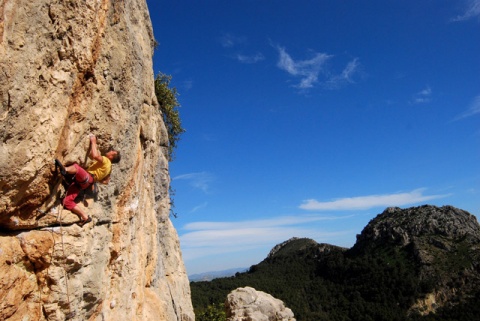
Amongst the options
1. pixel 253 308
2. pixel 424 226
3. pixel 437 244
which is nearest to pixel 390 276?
pixel 437 244

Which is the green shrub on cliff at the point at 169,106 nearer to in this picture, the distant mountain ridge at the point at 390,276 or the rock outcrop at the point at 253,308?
the rock outcrop at the point at 253,308

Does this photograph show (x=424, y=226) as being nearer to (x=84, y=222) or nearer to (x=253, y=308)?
(x=253, y=308)

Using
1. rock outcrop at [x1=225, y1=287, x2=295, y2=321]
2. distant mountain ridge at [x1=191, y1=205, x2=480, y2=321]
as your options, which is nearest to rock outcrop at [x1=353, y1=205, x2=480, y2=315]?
distant mountain ridge at [x1=191, y1=205, x2=480, y2=321]

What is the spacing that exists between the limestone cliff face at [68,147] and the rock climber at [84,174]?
188mm

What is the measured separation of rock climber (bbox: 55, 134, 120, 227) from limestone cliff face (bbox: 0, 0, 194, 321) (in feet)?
0.62

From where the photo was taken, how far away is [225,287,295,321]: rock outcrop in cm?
2934

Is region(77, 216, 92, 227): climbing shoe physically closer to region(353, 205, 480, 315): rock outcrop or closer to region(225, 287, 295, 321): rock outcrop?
region(225, 287, 295, 321): rock outcrop

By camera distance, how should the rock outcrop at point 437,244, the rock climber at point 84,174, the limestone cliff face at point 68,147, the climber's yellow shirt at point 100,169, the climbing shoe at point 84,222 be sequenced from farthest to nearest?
the rock outcrop at point 437,244 → the climber's yellow shirt at point 100,169 → the climbing shoe at point 84,222 → the rock climber at point 84,174 → the limestone cliff face at point 68,147

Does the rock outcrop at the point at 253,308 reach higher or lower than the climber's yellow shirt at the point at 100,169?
lower

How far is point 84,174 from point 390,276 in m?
87.3

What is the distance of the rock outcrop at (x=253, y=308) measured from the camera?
29.3 meters

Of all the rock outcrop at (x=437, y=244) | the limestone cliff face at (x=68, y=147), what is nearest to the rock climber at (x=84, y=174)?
the limestone cliff face at (x=68, y=147)

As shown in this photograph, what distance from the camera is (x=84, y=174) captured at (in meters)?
8.41

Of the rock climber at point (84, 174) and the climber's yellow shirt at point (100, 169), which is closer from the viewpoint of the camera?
the rock climber at point (84, 174)
